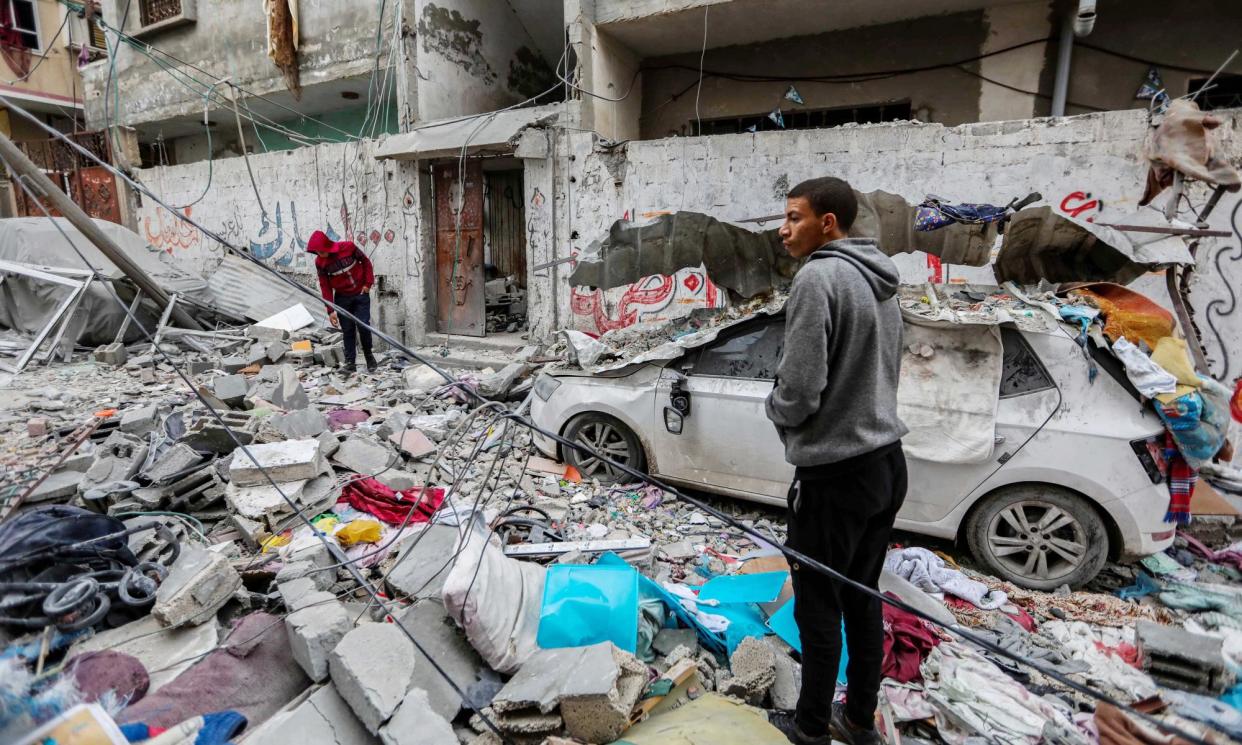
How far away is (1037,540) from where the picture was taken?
3.56m

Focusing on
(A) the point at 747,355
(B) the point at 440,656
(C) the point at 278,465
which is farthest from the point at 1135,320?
(C) the point at 278,465

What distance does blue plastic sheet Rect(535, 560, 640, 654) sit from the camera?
2.74 meters

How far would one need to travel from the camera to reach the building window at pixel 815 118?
901 centimetres

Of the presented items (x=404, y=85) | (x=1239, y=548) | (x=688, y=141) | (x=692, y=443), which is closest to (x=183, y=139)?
(x=404, y=85)

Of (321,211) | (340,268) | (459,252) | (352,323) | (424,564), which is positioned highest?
(321,211)

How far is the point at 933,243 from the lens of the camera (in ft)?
15.8

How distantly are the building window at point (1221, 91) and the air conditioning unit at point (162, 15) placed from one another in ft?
57.2

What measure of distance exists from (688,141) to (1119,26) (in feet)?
18.4

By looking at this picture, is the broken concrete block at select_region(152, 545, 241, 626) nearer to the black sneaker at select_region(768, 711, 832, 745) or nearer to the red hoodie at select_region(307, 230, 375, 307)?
the black sneaker at select_region(768, 711, 832, 745)

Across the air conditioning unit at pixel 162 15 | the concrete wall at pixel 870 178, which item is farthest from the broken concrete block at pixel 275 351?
the air conditioning unit at pixel 162 15

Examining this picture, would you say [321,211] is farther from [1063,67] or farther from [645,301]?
[1063,67]

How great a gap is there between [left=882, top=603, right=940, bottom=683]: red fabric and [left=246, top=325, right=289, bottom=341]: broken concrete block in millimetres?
9178

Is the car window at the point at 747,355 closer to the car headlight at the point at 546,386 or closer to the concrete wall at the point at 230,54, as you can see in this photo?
the car headlight at the point at 546,386

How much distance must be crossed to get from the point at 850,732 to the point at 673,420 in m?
2.43
